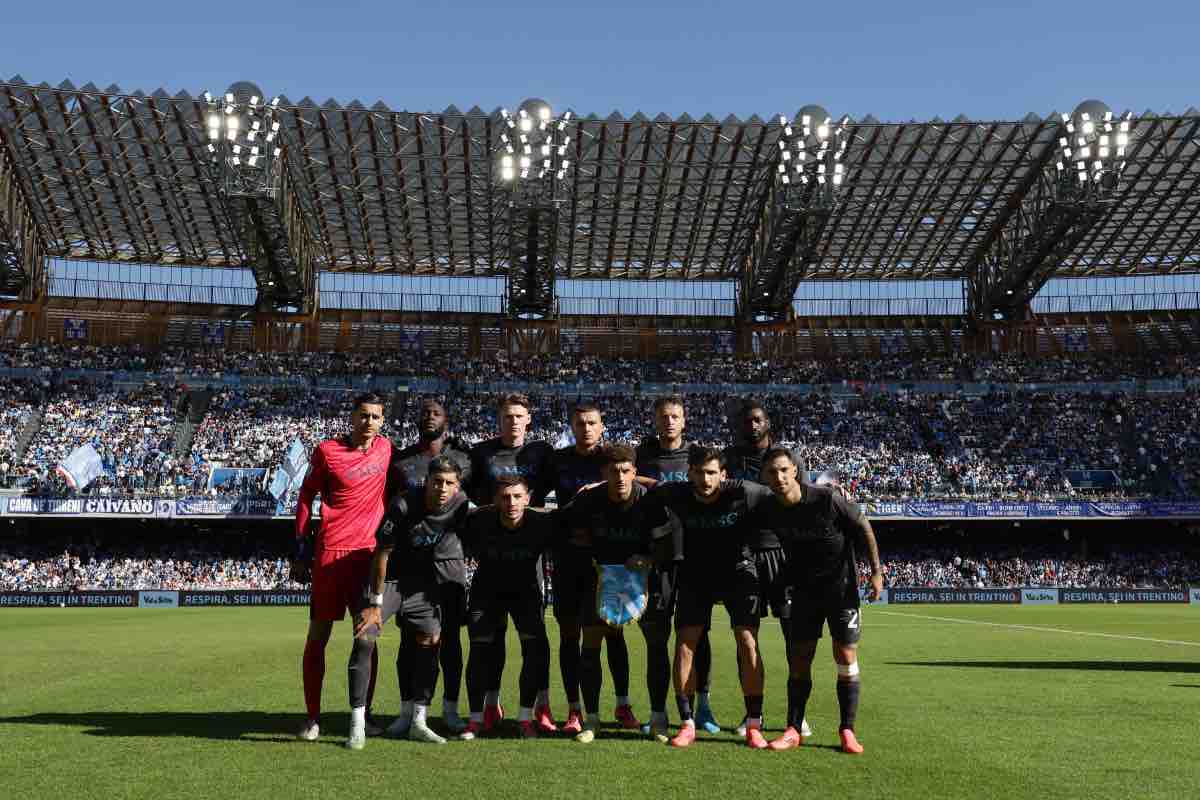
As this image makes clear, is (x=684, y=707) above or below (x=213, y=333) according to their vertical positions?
below

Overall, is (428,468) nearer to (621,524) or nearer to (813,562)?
(621,524)

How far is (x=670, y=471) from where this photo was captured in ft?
27.8

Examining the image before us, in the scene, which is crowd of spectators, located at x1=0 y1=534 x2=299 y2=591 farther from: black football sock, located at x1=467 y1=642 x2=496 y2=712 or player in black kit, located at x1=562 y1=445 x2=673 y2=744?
player in black kit, located at x1=562 y1=445 x2=673 y2=744

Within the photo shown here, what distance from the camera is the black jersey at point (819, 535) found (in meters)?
7.45

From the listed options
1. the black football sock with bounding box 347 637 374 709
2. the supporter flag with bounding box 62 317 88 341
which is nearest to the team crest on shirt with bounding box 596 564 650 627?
the black football sock with bounding box 347 637 374 709

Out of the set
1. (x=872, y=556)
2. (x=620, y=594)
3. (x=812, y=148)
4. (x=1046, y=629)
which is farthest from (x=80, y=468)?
(x=872, y=556)

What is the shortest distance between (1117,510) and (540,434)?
79.0ft

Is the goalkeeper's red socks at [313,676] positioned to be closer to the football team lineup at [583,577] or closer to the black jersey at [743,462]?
the football team lineup at [583,577]

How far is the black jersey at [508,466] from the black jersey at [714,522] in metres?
1.27

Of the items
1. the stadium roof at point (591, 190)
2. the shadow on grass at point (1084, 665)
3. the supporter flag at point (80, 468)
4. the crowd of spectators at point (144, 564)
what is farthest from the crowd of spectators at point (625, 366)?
Answer: the shadow on grass at point (1084, 665)

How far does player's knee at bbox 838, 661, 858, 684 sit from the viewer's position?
7324 mm

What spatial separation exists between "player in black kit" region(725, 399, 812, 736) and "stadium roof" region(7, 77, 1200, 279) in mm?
31384

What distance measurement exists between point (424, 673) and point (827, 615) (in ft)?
9.59

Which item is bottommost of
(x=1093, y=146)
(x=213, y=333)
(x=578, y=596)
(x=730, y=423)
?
(x=578, y=596)
